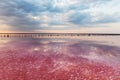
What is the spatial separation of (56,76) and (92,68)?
17.2 feet

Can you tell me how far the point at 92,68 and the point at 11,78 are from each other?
8.70 meters

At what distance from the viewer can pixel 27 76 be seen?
16.4 meters

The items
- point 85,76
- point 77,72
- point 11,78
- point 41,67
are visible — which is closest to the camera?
point 11,78

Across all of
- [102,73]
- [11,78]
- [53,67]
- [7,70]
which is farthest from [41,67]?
[102,73]

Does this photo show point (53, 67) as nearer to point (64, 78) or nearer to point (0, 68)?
point (64, 78)


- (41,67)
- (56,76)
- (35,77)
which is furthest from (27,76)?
(41,67)

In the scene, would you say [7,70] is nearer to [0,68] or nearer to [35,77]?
[0,68]

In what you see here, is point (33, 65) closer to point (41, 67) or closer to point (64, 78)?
point (41, 67)

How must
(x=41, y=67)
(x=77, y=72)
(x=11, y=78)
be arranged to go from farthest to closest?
1. (x=41, y=67)
2. (x=77, y=72)
3. (x=11, y=78)

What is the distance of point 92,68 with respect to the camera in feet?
66.4

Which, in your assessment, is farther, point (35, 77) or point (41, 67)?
point (41, 67)

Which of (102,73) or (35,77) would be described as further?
(102,73)

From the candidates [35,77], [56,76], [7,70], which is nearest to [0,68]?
[7,70]

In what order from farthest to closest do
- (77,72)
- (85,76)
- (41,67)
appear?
(41,67) < (77,72) < (85,76)
